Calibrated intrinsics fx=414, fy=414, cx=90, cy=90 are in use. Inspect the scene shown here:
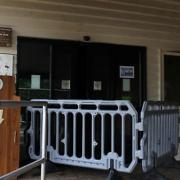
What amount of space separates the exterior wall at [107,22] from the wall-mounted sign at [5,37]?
3.4 inches

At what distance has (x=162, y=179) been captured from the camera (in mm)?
5898

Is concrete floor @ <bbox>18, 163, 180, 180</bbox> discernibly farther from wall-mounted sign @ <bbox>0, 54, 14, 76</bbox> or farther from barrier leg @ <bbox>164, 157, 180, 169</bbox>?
wall-mounted sign @ <bbox>0, 54, 14, 76</bbox>

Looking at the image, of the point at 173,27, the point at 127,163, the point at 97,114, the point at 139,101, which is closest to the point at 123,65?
the point at 139,101

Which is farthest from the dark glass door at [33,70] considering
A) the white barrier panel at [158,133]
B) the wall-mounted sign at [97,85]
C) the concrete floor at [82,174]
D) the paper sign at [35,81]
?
the white barrier panel at [158,133]

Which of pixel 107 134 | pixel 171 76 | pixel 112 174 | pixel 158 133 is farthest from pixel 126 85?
pixel 112 174

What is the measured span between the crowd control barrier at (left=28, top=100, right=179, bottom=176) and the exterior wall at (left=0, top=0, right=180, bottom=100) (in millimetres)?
1515

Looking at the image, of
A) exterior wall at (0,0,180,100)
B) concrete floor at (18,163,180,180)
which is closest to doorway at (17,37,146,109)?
exterior wall at (0,0,180,100)

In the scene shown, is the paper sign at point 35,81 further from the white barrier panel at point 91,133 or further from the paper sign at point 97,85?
the paper sign at point 97,85

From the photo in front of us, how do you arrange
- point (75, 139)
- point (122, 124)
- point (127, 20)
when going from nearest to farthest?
point (122, 124) < point (75, 139) < point (127, 20)

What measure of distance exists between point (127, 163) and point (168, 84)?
2.98 meters

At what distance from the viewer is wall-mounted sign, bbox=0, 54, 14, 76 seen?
7.14 meters

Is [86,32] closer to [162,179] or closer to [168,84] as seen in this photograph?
[168,84]

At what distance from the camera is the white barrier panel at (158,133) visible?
5.68m

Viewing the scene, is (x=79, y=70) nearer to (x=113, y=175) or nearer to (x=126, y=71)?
(x=126, y=71)
